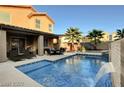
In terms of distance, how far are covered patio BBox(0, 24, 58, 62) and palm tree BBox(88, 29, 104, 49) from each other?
42.5 ft

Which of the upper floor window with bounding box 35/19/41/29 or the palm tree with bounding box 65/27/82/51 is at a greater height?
the upper floor window with bounding box 35/19/41/29

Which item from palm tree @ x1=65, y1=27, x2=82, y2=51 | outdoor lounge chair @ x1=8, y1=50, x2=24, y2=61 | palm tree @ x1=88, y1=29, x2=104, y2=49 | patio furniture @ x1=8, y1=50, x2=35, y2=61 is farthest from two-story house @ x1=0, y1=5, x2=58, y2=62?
palm tree @ x1=88, y1=29, x2=104, y2=49

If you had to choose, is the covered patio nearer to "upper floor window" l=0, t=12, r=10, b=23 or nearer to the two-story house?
the two-story house

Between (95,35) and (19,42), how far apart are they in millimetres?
20492

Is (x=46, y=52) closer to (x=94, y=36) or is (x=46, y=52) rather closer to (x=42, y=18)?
(x=42, y=18)

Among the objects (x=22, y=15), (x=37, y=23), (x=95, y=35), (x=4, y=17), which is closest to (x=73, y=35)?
(x=95, y=35)

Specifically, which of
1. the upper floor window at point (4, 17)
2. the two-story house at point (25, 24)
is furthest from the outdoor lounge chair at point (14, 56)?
the upper floor window at point (4, 17)

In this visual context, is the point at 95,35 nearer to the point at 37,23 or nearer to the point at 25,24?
the point at 37,23

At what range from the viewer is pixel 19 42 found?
20453 mm

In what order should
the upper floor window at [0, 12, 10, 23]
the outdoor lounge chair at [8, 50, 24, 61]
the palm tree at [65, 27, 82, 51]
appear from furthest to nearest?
1. the palm tree at [65, 27, 82, 51]
2. the upper floor window at [0, 12, 10, 23]
3. the outdoor lounge chair at [8, 50, 24, 61]

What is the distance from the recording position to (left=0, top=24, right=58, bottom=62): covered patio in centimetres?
1410

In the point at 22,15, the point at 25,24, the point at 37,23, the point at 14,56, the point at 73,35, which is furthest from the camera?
the point at 73,35

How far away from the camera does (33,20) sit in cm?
2348
